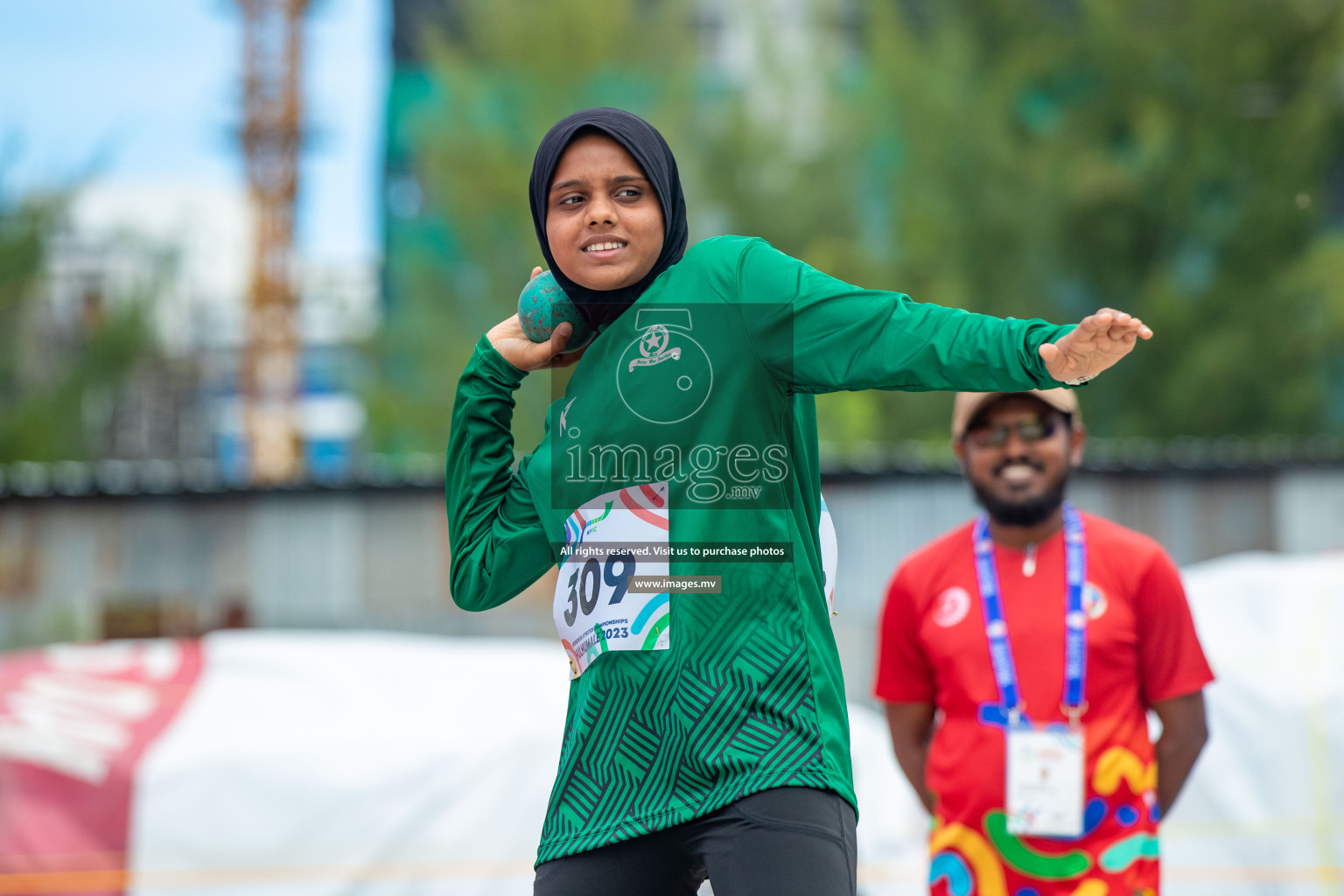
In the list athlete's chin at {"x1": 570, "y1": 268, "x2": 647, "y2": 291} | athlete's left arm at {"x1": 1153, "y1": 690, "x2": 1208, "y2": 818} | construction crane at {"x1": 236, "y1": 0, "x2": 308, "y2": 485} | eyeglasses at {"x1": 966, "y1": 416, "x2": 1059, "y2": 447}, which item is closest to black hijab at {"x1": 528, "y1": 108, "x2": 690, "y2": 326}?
athlete's chin at {"x1": 570, "y1": 268, "x2": 647, "y2": 291}

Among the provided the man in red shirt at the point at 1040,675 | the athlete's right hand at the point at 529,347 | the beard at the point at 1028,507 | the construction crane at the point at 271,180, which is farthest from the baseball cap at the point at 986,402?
the construction crane at the point at 271,180

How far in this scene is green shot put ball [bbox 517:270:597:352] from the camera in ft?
5.87

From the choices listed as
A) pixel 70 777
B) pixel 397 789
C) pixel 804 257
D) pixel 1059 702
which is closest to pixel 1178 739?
pixel 1059 702

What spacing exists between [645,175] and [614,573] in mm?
479

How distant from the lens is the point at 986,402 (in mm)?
3219

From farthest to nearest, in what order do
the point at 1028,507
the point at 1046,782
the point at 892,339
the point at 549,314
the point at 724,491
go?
the point at 1028,507 → the point at 1046,782 → the point at 549,314 → the point at 724,491 → the point at 892,339

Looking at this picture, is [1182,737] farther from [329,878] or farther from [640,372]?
[329,878]

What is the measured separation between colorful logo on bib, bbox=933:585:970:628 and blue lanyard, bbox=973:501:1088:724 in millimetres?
44

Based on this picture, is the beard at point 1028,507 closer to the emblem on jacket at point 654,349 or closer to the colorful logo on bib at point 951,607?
the colorful logo on bib at point 951,607

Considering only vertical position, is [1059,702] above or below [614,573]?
below

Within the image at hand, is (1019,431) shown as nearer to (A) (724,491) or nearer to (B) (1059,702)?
(B) (1059,702)

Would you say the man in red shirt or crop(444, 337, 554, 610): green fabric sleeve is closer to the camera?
crop(444, 337, 554, 610): green fabric sleeve

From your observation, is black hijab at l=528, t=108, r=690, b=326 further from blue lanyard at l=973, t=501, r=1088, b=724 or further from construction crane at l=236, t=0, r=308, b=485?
construction crane at l=236, t=0, r=308, b=485

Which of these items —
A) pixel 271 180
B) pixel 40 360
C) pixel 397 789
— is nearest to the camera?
pixel 397 789
